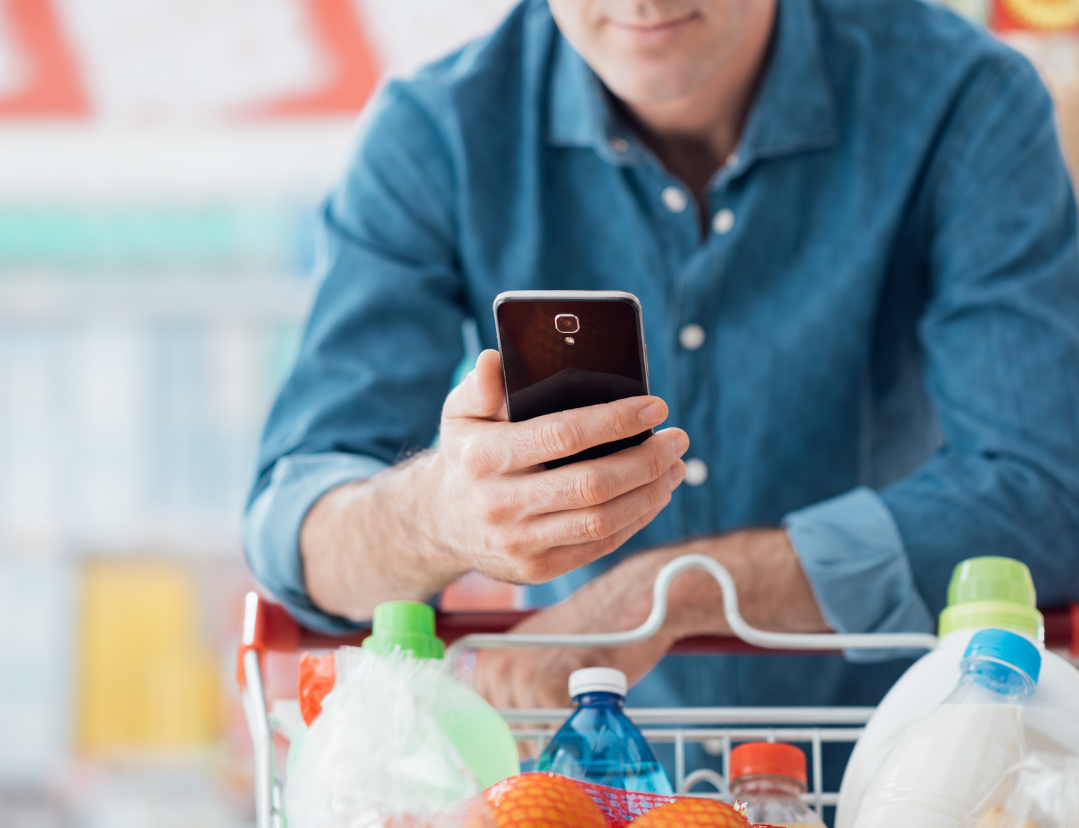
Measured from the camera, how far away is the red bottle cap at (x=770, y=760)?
2.27 ft

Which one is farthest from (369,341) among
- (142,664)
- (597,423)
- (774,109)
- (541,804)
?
(142,664)

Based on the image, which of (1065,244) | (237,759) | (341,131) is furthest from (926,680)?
(237,759)

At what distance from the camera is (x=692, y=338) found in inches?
48.1

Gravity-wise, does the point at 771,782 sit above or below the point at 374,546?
below

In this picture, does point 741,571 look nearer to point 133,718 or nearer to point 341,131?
point 341,131

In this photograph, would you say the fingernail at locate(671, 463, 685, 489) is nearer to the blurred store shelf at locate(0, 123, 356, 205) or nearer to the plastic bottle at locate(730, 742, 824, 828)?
the plastic bottle at locate(730, 742, 824, 828)

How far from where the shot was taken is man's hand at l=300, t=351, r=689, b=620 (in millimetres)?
631

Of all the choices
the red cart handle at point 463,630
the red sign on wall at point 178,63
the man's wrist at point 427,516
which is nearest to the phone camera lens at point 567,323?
the man's wrist at point 427,516

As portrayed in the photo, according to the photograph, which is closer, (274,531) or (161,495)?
(274,531)

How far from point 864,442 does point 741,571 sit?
42 centimetres

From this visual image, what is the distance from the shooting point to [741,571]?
917 millimetres

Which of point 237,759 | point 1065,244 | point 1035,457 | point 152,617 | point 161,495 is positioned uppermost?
point 1065,244

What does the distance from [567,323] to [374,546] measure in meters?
0.39

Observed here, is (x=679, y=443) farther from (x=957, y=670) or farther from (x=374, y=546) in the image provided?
(x=374, y=546)
